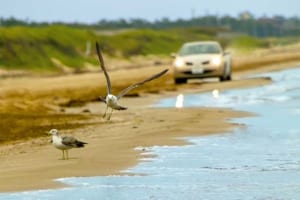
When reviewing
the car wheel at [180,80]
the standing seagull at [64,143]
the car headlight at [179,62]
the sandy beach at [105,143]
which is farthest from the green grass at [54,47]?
the standing seagull at [64,143]

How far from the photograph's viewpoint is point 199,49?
35.5 metres

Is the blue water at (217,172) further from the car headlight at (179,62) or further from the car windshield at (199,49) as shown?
the car windshield at (199,49)

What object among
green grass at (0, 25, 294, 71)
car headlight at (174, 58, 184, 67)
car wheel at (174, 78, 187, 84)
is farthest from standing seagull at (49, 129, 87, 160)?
green grass at (0, 25, 294, 71)

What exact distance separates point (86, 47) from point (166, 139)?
69332 mm

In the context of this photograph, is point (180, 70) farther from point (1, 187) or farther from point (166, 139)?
point (1, 187)

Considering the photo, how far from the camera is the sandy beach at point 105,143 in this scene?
480 inches

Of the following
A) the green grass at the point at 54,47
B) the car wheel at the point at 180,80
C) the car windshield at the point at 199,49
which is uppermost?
the car windshield at the point at 199,49

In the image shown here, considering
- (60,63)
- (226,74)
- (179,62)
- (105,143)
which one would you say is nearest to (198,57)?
(179,62)

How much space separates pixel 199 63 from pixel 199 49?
1353mm

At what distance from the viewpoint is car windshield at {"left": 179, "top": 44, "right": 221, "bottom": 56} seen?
3516cm

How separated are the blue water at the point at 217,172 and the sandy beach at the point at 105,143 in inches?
14.4

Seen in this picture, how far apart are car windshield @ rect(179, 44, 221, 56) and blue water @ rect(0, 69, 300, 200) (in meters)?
16.3

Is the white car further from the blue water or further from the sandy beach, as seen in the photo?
the blue water

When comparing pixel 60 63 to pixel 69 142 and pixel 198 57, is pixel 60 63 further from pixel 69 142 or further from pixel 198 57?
pixel 69 142
